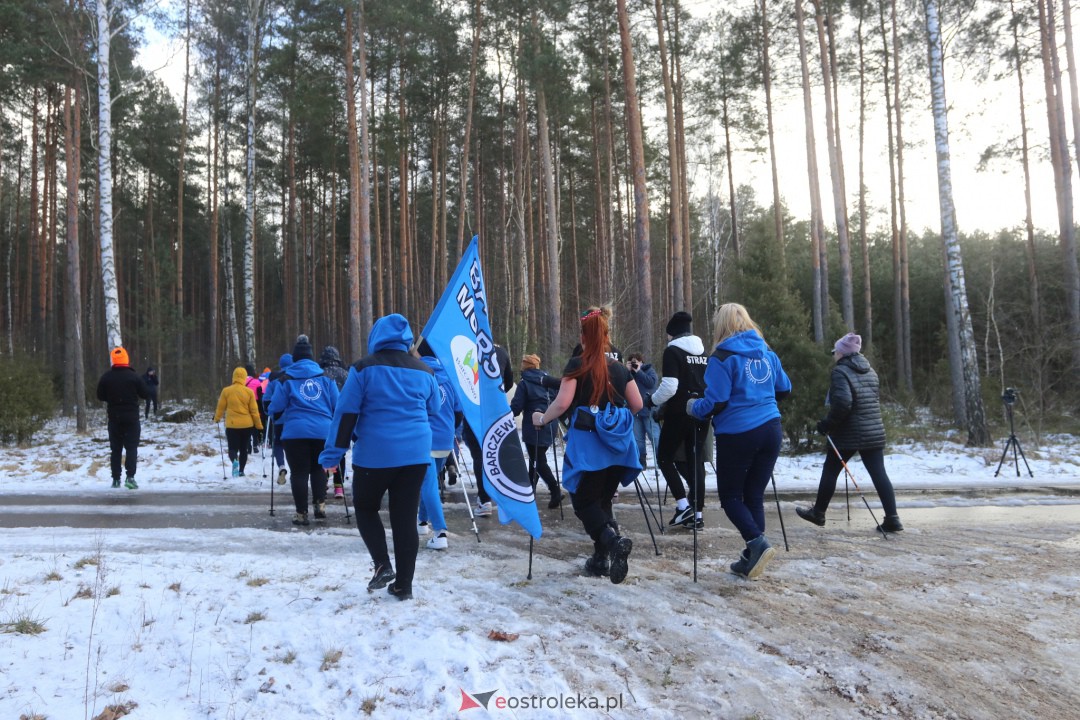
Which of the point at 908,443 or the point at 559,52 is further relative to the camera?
the point at 559,52

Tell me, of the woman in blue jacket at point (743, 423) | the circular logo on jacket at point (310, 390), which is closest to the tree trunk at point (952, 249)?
the woman in blue jacket at point (743, 423)

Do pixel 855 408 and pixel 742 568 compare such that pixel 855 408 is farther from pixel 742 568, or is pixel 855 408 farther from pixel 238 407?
pixel 238 407

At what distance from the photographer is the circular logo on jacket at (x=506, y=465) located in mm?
5160

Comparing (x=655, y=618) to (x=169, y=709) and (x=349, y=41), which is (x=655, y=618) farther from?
(x=349, y=41)

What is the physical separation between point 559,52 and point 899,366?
16.3m

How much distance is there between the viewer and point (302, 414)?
7215mm

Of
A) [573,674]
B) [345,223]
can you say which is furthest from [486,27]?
[573,674]

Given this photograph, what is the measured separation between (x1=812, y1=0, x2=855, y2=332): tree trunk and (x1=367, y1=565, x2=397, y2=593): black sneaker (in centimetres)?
1701

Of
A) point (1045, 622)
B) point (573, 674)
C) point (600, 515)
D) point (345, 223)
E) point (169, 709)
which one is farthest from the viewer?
point (345, 223)

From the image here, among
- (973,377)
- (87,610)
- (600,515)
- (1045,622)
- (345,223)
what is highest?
(345,223)

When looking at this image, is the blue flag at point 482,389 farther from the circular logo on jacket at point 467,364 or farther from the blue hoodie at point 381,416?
the blue hoodie at point 381,416

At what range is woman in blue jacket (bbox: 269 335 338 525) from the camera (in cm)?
719

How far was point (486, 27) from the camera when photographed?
23.0 meters

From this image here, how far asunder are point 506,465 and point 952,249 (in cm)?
1340
